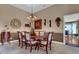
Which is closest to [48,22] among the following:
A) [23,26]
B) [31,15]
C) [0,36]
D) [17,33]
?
[31,15]

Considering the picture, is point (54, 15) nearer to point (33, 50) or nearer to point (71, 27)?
point (71, 27)

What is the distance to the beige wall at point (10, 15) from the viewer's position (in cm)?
226

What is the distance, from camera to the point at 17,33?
2.28m

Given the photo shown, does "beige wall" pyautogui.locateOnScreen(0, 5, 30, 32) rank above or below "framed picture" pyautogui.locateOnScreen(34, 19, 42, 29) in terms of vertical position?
above

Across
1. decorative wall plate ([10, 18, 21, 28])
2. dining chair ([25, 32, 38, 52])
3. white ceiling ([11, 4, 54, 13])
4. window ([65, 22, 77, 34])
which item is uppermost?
white ceiling ([11, 4, 54, 13])

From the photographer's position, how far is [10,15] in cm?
228

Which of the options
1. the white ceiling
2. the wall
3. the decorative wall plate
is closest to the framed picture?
the wall

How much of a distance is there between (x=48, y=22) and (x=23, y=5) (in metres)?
0.62

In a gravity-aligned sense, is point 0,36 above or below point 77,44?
above

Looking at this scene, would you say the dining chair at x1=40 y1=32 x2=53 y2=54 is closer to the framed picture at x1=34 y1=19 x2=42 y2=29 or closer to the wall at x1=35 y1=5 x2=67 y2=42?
the wall at x1=35 y1=5 x2=67 y2=42

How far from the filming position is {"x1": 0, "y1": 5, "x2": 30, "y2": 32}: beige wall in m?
2.26

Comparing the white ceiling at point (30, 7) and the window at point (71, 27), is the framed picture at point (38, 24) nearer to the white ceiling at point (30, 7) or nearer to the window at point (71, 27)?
the white ceiling at point (30, 7)

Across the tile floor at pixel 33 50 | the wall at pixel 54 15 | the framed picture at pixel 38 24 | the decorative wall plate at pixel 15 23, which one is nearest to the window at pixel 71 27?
the wall at pixel 54 15
